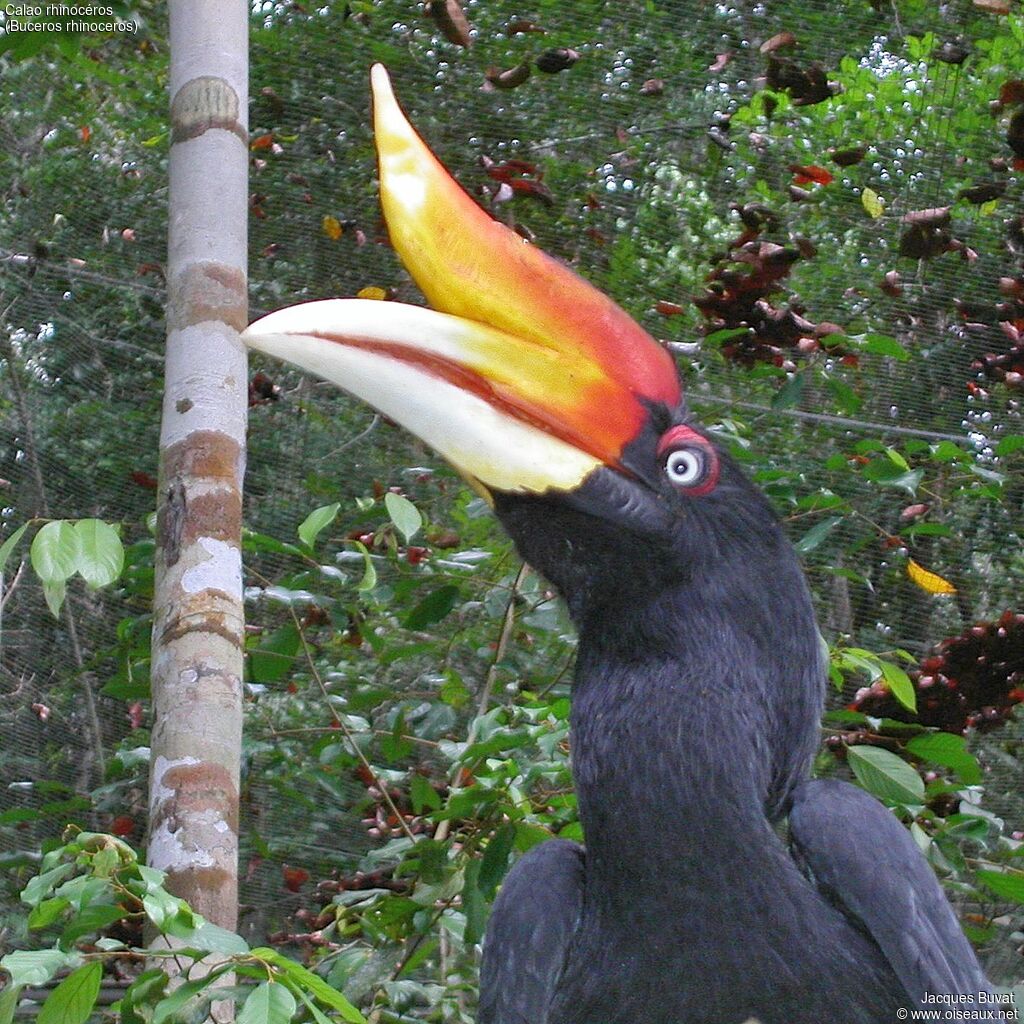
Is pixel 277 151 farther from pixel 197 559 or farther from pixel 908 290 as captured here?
pixel 197 559

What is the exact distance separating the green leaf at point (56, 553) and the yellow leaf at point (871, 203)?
158cm

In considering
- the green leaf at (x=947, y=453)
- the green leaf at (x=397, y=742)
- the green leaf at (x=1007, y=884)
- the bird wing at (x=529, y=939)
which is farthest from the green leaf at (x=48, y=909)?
the green leaf at (x=947, y=453)

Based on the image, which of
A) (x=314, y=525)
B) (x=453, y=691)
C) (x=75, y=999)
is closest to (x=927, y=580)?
(x=453, y=691)

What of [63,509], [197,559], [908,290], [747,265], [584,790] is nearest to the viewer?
[584,790]

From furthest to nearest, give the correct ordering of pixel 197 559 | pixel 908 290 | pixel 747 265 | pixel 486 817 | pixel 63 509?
pixel 63 509 → pixel 908 290 → pixel 747 265 → pixel 486 817 → pixel 197 559

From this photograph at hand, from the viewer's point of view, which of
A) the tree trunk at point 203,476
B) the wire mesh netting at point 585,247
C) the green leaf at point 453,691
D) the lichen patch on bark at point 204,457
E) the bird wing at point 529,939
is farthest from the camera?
the wire mesh netting at point 585,247

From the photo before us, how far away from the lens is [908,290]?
8.11 ft

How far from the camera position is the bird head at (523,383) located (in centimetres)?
117

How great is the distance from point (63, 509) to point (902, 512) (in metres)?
1.50

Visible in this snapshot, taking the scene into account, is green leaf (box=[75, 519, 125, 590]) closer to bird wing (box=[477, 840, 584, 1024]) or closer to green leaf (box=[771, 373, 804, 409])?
bird wing (box=[477, 840, 584, 1024])


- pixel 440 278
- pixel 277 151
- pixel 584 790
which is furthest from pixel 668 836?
pixel 277 151

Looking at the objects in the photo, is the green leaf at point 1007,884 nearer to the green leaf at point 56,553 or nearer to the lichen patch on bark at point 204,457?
the lichen patch on bark at point 204,457

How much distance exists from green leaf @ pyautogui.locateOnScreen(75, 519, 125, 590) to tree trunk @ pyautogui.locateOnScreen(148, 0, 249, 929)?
0.11 meters

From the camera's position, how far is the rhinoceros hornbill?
1.18 meters
